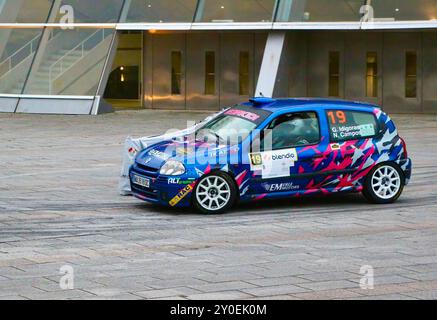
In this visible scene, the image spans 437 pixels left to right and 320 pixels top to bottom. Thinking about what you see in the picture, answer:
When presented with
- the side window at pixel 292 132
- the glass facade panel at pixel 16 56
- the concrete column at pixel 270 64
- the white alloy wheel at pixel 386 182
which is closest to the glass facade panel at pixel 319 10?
the concrete column at pixel 270 64

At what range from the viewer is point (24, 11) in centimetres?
3350

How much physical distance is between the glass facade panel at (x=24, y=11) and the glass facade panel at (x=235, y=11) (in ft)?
16.6

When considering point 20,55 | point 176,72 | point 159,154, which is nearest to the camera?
point 159,154

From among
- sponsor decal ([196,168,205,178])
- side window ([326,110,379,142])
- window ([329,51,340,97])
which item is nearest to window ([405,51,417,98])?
window ([329,51,340,97])

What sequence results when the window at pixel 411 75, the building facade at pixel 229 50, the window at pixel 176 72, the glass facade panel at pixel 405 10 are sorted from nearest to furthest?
the glass facade panel at pixel 405 10, the building facade at pixel 229 50, the window at pixel 411 75, the window at pixel 176 72

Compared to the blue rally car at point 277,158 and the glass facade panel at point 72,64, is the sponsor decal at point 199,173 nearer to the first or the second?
the blue rally car at point 277,158

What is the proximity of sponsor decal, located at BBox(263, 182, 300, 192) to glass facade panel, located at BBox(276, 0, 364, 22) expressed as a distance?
16.5 m

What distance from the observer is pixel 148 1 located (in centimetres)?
3219

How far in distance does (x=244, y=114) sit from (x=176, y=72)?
20438mm

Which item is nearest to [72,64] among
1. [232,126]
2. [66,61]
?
[66,61]

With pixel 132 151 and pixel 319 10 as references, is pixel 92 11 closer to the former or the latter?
pixel 319 10

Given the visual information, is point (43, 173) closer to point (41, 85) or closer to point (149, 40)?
point (41, 85)

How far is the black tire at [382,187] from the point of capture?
47.2 ft

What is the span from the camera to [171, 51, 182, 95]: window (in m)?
34.8
